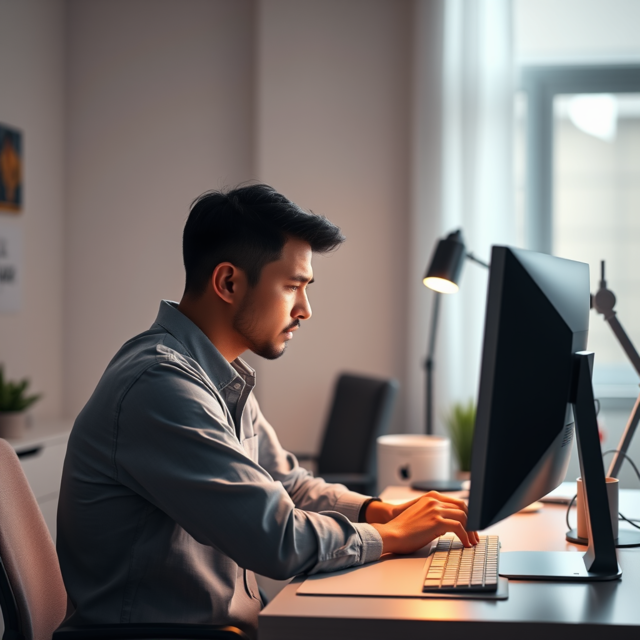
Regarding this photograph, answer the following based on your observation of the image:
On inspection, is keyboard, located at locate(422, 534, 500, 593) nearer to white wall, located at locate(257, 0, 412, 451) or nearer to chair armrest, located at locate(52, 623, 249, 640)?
chair armrest, located at locate(52, 623, 249, 640)

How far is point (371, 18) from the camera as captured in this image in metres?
3.37

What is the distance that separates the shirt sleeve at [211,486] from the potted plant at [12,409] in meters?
1.85

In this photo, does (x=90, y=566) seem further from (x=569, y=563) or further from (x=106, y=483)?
(x=569, y=563)

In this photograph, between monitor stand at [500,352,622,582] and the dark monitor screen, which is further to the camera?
monitor stand at [500,352,622,582]

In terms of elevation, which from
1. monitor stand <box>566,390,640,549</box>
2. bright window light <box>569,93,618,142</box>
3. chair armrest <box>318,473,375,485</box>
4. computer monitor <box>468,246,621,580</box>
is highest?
bright window light <box>569,93,618,142</box>

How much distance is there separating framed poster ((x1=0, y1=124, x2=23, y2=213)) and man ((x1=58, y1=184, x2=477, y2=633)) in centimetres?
214

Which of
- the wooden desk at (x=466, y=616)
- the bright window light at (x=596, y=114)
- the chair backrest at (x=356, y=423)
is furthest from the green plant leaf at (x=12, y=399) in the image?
the bright window light at (x=596, y=114)

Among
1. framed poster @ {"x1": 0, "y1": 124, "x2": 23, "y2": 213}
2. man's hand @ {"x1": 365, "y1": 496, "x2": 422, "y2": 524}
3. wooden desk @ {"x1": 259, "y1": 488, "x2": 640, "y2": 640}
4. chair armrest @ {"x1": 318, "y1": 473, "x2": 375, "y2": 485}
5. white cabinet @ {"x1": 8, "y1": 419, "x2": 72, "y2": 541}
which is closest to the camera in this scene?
wooden desk @ {"x1": 259, "y1": 488, "x2": 640, "y2": 640}

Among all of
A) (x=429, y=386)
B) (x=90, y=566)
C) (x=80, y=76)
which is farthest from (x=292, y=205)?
(x=80, y=76)

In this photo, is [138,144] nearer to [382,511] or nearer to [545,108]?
[545,108]

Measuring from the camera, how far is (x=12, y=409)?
2.86 m

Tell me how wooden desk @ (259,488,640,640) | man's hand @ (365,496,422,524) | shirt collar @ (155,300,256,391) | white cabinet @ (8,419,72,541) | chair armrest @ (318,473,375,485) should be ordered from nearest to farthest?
1. wooden desk @ (259,488,640,640)
2. shirt collar @ (155,300,256,391)
3. man's hand @ (365,496,422,524)
4. chair armrest @ (318,473,375,485)
5. white cabinet @ (8,419,72,541)

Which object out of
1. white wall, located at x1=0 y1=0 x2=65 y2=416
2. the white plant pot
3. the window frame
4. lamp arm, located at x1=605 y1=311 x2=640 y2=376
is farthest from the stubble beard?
the window frame

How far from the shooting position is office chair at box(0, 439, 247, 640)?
3.55ft
